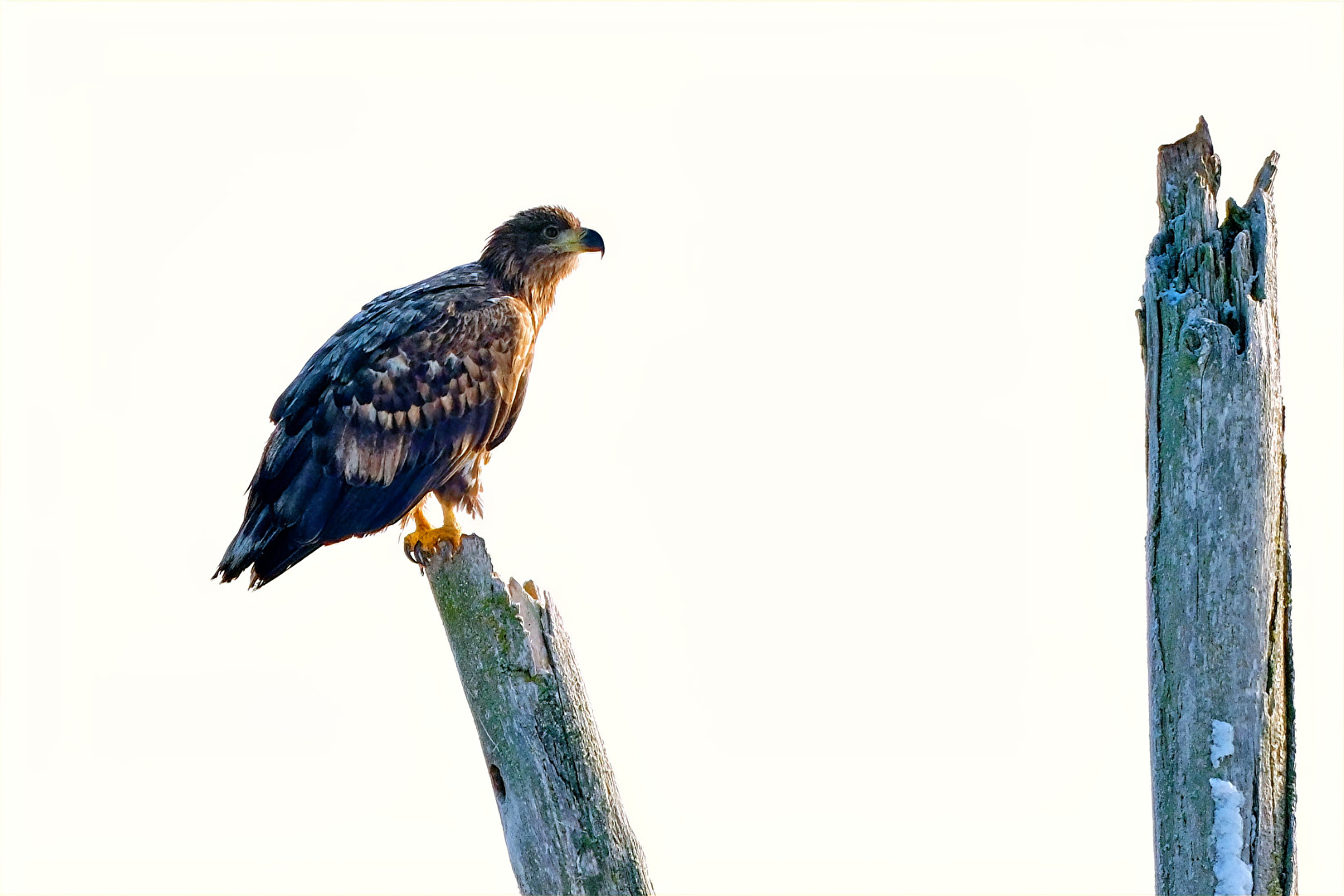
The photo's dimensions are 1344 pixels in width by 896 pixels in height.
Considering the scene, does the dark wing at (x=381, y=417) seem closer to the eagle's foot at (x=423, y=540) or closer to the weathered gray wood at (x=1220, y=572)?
the eagle's foot at (x=423, y=540)

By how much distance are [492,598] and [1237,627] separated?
8.45ft

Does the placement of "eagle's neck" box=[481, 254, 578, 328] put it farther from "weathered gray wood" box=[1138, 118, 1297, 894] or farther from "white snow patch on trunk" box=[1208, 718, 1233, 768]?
"white snow patch on trunk" box=[1208, 718, 1233, 768]

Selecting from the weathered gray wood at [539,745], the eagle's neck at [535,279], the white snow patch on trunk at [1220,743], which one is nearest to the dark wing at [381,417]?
the eagle's neck at [535,279]

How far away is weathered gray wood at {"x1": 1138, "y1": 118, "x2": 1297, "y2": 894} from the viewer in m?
4.42

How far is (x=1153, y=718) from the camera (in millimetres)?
4633

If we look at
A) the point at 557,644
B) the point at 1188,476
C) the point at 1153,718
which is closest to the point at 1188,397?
the point at 1188,476

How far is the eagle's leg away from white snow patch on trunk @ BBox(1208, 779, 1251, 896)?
3.87 meters

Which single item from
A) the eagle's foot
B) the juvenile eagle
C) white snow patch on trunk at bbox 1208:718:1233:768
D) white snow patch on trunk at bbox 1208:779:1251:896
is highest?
→ the juvenile eagle

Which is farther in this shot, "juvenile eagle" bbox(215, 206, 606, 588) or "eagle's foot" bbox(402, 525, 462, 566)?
"juvenile eagle" bbox(215, 206, 606, 588)

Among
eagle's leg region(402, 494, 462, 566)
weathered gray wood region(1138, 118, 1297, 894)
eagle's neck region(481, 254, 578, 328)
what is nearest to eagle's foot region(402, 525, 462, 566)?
eagle's leg region(402, 494, 462, 566)

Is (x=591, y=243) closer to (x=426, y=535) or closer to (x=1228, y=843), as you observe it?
(x=426, y=535)

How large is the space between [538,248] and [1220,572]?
5.70m

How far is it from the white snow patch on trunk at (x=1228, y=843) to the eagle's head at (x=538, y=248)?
5.81 m

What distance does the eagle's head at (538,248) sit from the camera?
9.37 meters
